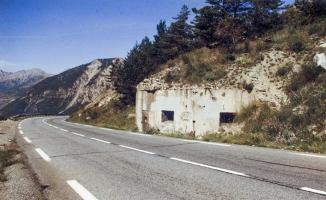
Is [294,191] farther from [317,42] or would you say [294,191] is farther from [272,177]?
[317,42]

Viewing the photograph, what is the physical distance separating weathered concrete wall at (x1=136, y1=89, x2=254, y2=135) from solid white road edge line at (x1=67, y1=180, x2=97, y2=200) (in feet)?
44.2

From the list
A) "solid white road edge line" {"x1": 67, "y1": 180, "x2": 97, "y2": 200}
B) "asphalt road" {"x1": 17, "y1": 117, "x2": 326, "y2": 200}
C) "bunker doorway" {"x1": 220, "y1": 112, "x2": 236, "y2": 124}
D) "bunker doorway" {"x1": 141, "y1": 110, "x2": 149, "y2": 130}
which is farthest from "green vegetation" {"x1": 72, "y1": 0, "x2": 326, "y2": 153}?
"solid white road edge line" {"x1": 67, "y1": 180, "x2": 97, "y2": 200}

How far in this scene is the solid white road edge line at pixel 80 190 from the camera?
20.5ft

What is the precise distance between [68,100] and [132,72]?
14071 cm

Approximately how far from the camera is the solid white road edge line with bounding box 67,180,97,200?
6246 mm

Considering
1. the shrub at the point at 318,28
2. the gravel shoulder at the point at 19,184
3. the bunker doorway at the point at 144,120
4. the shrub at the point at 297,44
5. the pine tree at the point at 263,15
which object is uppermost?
the pine tree at the point at 263,15

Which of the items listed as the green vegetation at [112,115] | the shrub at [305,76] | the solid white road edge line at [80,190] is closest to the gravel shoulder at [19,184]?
the solid white road edge line at [80,190]

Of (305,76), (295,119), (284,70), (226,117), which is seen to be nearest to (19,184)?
(295,119)

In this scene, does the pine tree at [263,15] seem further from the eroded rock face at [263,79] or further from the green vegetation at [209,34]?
the eroded rock face at [263,79]

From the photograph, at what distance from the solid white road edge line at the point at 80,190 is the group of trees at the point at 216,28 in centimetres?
1977

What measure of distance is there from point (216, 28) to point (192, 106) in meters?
11.2

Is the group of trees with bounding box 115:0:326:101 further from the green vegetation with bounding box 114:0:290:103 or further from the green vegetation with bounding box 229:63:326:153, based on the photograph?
the green vegetation with bounding box 229:63:326:153

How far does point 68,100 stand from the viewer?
7180 inches

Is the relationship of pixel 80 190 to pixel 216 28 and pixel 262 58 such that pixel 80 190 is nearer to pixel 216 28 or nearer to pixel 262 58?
pixel 262 58
